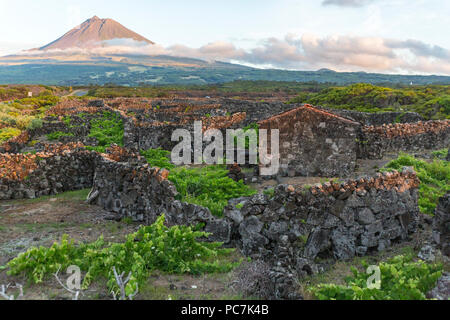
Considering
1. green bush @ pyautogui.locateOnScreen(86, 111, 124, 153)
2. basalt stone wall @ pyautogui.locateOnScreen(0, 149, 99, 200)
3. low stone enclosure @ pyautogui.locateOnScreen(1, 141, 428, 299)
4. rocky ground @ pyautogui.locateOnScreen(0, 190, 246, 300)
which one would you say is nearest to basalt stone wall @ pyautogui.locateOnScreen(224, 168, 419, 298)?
low stone enclosure @ pyautogui.locateOnScreen(1, 141, 428, 299)

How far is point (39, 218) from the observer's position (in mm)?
10211

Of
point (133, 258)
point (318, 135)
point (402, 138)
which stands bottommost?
point (133, 258)

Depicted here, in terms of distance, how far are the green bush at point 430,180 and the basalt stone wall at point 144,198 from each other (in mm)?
5497

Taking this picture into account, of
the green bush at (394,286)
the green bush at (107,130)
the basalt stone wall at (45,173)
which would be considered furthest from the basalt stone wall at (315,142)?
the green bush at (107,130)

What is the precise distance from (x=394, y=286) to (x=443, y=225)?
2.88 m

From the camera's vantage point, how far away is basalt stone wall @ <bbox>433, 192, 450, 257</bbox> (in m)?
6.91

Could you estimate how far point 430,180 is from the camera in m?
12.5

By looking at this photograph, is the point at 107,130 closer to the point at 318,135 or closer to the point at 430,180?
the point at 318,135

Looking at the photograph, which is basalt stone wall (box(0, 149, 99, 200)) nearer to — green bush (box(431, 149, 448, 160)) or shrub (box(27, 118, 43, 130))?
shrub (box(27, 118, 43, 130))

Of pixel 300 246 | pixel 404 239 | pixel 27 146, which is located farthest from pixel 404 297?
pixel 27 146

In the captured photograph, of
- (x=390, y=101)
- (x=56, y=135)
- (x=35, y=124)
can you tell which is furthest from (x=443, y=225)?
(x=390, y=101)

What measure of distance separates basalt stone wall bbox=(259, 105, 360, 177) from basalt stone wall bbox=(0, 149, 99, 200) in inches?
301

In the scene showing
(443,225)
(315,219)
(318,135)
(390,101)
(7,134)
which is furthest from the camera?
(390,101)

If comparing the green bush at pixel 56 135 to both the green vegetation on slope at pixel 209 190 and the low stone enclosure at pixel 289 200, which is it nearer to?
the low stone enclosure at pixel 289 200
